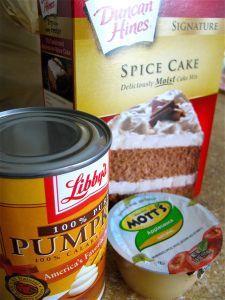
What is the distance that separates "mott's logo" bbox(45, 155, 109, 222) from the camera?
0.37m

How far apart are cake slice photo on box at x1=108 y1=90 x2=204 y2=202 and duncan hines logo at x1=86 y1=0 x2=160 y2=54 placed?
142mm

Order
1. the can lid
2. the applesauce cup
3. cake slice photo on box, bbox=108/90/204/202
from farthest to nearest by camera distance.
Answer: cake slice photo on box, bbox=108/90/204/202, the applesauce cup, the can lid

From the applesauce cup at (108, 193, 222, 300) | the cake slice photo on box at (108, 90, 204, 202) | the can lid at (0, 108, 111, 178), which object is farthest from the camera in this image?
the cake slice photo on box at (108, 90, 204, 202)

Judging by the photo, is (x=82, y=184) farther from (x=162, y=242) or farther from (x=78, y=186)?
(x=162, y=242)

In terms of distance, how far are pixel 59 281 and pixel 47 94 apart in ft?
1.27

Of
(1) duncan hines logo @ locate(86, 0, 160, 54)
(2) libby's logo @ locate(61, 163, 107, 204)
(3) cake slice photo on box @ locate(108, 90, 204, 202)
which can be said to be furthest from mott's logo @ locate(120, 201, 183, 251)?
(1) duncan hines logo @ locate(86, 0, 160, 54)

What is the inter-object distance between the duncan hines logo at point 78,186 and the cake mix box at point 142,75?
196 millimetres

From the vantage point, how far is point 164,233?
599 mm

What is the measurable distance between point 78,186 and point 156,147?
39 cm

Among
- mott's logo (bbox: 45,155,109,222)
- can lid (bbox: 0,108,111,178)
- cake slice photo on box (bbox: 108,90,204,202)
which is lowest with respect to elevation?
cake slice photo on box (bbox: 108,90,204,202)

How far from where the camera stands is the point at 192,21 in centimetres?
63

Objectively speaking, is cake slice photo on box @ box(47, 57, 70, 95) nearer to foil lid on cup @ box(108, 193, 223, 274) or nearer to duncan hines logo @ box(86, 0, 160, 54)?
duncan hines logo @ box(86, 0, 160, 54)

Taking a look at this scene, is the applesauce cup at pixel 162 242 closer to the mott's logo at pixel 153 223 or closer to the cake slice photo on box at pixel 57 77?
the mott's logo at pixel 153 223

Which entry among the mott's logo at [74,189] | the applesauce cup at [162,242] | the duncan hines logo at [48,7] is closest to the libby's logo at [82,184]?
the mott's logo at [74,189]
